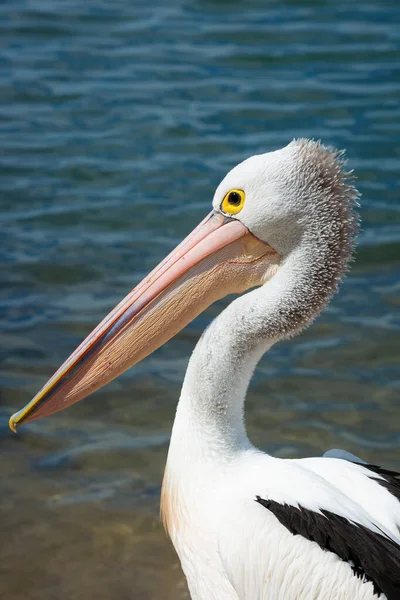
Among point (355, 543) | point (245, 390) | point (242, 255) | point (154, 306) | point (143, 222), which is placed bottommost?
point (355, 543)

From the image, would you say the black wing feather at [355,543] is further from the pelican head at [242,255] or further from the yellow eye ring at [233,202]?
the yellow eye ring at [233,202]

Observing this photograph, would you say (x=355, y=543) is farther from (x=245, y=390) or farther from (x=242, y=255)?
(x=242, y=255)

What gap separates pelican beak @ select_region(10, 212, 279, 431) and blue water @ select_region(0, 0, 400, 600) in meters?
1.11

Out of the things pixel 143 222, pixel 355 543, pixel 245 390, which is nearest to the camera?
pixel 355 543

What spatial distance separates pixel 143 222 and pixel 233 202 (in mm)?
3782

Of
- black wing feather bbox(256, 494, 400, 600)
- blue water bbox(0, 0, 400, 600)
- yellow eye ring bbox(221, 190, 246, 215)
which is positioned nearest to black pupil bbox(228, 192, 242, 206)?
yellow eye ring bbox(221, 190, 246, 215)

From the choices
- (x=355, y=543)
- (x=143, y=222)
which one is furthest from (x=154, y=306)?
(x=143, y=222)

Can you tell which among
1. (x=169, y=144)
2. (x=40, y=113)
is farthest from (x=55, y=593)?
(x=40, y=113)

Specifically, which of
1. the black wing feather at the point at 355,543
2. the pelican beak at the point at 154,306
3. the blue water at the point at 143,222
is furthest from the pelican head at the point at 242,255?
the blue water at the point at 143,222

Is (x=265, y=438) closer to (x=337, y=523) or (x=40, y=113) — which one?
(x=337, y=523)

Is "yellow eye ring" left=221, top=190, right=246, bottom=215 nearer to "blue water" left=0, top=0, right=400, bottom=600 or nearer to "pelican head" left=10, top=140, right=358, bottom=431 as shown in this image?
"pelican head" left=10, top=140, right=358, bottom=431

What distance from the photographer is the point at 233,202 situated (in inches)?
134

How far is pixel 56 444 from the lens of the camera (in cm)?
509

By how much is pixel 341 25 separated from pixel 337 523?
809 centimetres
